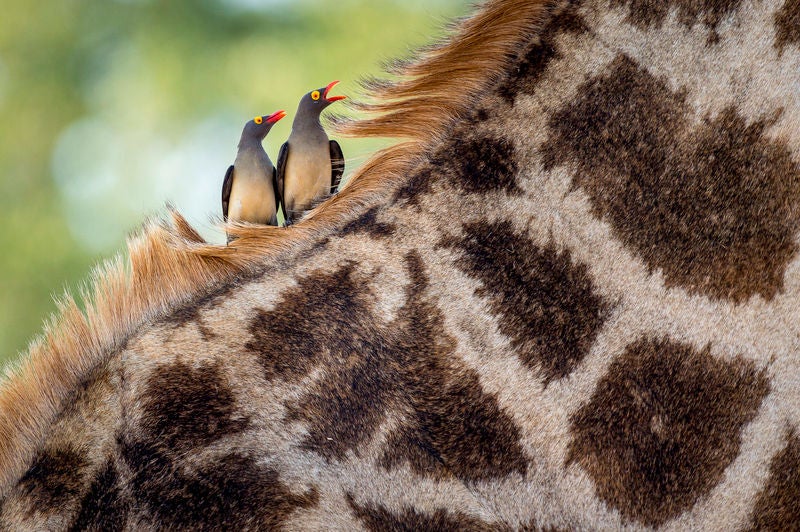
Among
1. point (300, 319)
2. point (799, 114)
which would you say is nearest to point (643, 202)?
point (799, 114)

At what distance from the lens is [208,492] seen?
1.16 m

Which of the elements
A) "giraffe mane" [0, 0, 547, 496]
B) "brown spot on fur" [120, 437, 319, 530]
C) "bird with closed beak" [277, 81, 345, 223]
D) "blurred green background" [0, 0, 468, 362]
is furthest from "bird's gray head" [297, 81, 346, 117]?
"blurred green background" [0, 0, 468, 362]

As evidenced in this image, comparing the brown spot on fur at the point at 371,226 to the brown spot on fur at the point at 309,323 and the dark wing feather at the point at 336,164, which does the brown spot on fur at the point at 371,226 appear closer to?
the brown spot on fur at the point at 309,323

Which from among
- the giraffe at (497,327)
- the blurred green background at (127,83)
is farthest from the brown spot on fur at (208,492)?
the blurred green background at (127,83)

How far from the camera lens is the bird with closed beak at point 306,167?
4.58 feet

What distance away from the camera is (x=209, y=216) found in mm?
1327

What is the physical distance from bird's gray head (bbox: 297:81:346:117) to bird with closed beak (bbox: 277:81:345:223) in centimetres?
1

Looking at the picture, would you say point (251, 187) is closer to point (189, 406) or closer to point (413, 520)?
point (189, 406)

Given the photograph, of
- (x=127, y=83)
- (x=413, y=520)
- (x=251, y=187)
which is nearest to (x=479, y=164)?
(x=251, y=187)

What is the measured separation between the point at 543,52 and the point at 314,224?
0.45 metres

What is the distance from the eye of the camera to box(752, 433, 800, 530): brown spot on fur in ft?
3.84

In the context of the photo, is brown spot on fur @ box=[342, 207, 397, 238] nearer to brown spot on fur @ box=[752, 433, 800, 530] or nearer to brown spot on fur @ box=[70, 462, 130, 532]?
brown spot on fur @ box=[70, 462, 130, 532]

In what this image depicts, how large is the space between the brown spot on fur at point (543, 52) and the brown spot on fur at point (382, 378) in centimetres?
32

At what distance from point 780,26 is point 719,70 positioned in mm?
111
